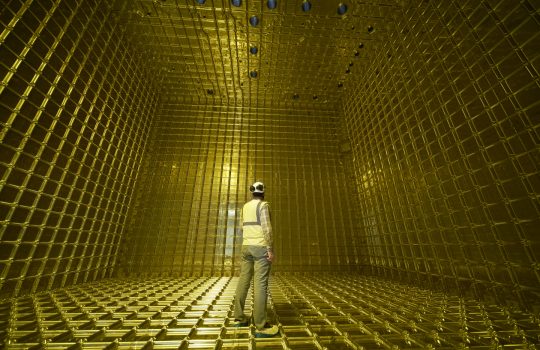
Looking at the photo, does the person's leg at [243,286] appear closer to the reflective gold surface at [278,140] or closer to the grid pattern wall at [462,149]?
the reflective gold surface at [278,140]

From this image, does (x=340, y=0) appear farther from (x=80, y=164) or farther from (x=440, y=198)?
(x=80, y=164)

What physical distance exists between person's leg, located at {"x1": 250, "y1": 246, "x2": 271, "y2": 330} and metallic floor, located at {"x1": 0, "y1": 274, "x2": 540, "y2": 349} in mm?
147

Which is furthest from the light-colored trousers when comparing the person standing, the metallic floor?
the metallic floor

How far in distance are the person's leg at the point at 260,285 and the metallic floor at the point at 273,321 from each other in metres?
0.15

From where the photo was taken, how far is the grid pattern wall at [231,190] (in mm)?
5965

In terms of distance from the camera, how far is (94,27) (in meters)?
4.58

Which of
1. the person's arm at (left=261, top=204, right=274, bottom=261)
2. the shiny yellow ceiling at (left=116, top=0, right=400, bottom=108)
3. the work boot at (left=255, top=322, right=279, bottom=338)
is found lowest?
the work boot at (left=255, top=322, right=279, bottom=338)

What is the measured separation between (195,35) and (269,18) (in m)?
1.78

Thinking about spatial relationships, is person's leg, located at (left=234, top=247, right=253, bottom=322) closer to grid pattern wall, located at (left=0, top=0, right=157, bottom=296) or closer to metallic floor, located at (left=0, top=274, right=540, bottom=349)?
metallic floor, located at (left=0, top=274, right=540, bottom=349)

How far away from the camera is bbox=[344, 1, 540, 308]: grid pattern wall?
9.27 ft

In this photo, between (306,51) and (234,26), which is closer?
(234,26)

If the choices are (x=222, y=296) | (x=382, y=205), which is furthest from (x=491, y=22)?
(x=222, y=296)

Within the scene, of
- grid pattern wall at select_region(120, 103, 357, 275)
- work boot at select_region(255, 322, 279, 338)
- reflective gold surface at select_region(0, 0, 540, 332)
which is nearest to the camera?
work boot at select_region(255, 322, 279, 338)

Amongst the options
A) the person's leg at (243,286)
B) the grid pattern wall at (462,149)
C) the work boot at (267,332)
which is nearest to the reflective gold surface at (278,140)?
the grid pattern wall at (462,149)
